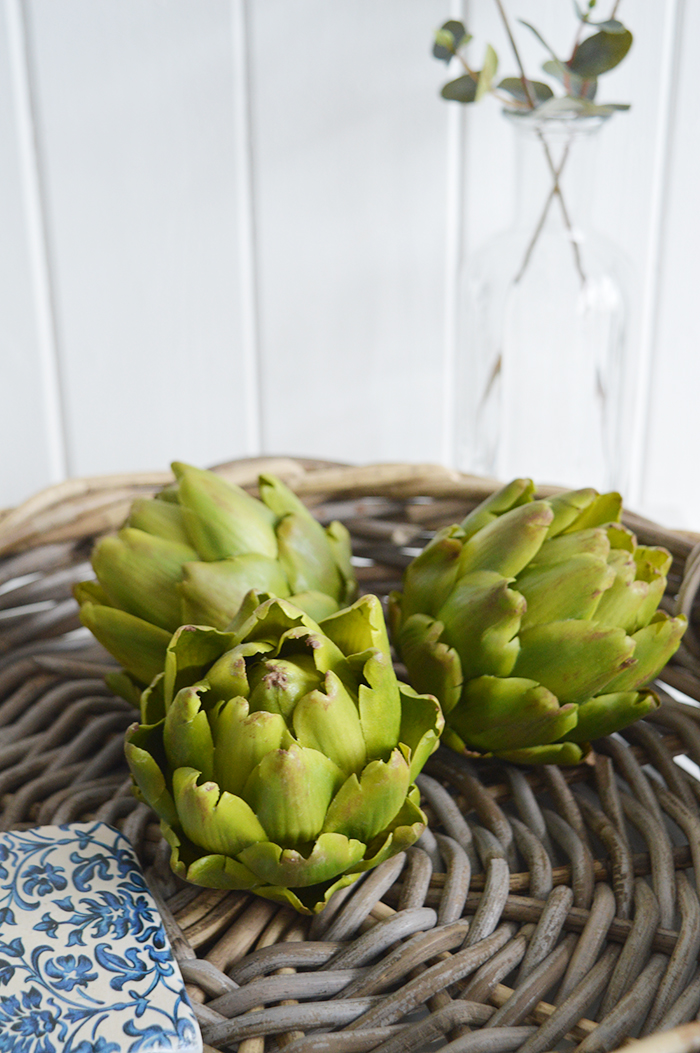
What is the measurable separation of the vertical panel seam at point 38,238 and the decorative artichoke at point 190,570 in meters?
0.41

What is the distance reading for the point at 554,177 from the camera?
2.18ft

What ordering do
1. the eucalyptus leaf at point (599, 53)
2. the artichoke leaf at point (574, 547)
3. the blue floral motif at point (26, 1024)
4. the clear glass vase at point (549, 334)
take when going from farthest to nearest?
1. the clear glass vase at point (549, 334)
2. the eucalyptus leaf at point (599, 53)
3. the artichoke leaf at point (574, 547)
4. the blue floral motif at point (26, 1024)

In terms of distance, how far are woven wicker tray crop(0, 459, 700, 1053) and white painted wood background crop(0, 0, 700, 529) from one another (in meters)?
0.30

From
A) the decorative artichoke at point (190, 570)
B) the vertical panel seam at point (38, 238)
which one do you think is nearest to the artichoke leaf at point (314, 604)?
the decorative artichoke at point (190, 570)

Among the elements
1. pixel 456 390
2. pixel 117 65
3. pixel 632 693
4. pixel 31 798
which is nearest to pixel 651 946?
pixel 632 693

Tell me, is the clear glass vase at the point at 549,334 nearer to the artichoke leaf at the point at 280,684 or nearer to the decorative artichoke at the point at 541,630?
the decorative artichoke at the point at 541,630

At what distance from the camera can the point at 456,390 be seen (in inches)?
32.5

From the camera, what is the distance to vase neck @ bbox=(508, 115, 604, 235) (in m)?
0.66

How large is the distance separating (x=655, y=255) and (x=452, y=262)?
171 millimetres

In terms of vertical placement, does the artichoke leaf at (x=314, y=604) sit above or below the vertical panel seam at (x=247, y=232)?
below

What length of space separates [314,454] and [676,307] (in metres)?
0.34

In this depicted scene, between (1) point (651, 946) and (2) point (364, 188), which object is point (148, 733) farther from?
(2) point (364, 188)

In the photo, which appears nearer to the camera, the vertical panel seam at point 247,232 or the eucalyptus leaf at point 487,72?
the eucalyptus leaf at point 487,72

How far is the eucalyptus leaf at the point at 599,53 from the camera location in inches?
22.8
